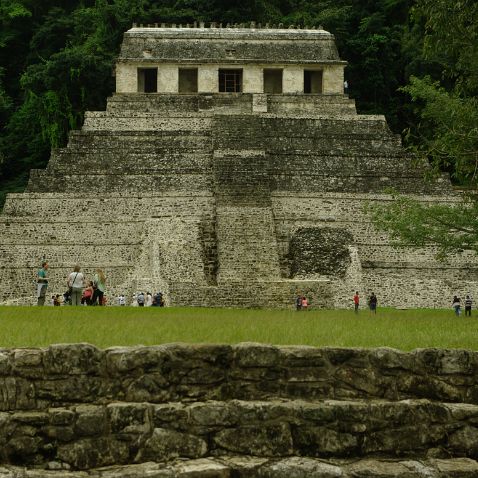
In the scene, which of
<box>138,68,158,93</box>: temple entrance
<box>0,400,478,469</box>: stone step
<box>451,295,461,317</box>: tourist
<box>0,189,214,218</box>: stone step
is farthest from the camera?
<box>138,68,158,93</box>: temple entrance

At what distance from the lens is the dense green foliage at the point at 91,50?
132 ft

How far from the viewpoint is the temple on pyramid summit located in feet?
81.8

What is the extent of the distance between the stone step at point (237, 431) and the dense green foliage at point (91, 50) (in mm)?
34057

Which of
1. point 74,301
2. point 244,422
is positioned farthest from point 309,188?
point 244,422

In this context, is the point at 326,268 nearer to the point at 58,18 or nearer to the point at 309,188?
the point at 309,188

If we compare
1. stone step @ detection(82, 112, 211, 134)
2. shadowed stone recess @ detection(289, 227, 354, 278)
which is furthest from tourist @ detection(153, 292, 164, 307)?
stone step @ detection(82, 112, 211, 134)

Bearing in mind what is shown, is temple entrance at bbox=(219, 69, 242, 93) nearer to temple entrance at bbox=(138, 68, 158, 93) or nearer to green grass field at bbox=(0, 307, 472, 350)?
temple entrance at bbox=(138, 68, 158, 93)

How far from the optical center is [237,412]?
6859mm

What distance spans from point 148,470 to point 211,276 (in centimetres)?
1871

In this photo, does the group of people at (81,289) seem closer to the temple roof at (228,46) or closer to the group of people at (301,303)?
the group of people at (301,303)

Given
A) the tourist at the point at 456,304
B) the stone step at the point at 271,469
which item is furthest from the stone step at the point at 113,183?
the stone step at the point at 271,469

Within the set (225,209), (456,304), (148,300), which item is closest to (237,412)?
(148,300)

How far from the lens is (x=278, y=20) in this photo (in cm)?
4562

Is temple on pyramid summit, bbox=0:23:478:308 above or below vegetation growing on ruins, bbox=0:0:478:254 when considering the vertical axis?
below
